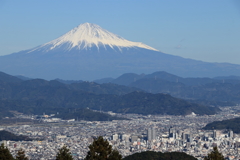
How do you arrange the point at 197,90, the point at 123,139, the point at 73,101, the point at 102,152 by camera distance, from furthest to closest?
1. the point at 197,90
2. the point at 73,101
3. the point at 123,139
4. the point at 102,152

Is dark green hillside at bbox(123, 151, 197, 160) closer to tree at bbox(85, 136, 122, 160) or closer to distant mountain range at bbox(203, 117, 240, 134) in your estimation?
tree at bbox(85, 136, 122, 160)

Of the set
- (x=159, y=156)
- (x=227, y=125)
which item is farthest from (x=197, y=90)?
(x=159, y=156)

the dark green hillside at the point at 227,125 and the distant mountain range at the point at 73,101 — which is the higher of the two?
the distant mountain range at the point at 73,101

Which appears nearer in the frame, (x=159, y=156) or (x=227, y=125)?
(x=159, y=156)

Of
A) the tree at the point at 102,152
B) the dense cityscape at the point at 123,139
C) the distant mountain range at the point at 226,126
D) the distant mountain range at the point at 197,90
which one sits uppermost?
the distant mountain range at the point at 197,90

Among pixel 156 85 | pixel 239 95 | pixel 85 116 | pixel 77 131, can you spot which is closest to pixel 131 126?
pixel 77 131

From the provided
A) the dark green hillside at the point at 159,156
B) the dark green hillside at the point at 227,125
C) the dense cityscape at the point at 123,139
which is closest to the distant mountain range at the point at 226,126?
the dark green hillside at the point at 227,125

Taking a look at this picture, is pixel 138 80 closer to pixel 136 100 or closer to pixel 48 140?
pixel 136 100

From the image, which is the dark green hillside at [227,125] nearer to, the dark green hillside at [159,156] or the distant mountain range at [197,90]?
the dark green hillside at [159,156]

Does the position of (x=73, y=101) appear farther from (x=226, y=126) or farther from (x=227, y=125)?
(x=226, y=126)
